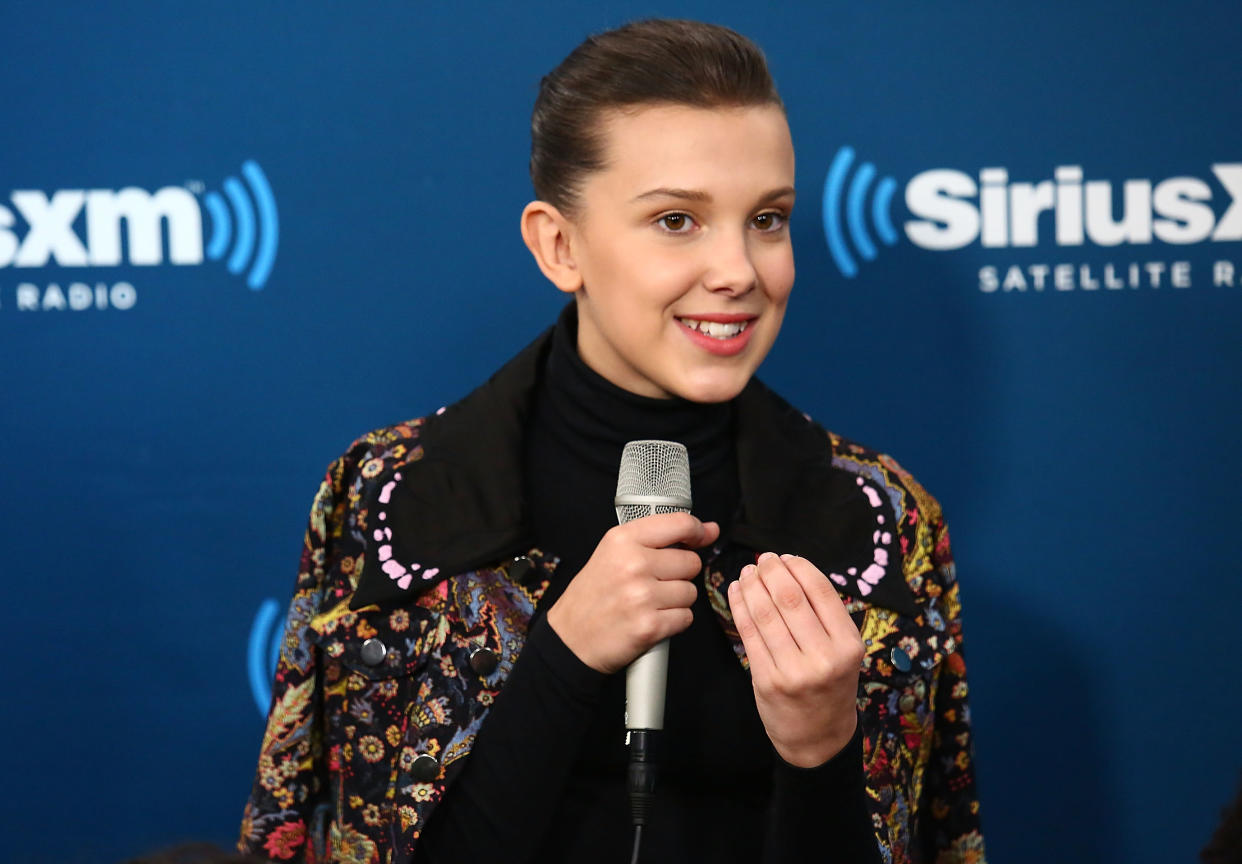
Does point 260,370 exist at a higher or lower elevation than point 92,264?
lower

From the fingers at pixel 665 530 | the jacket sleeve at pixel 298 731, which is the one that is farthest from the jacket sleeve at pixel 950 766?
the jacket sleeve at pixel 298 731

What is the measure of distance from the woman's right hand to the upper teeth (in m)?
0.23

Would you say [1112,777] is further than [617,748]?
Yes

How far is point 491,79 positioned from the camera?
1935 millimetres

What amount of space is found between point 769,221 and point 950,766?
647 mm

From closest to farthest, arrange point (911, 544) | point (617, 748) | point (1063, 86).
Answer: point (617, 748) → point (911, 544) → point (1063, 86)

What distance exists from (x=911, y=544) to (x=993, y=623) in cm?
58

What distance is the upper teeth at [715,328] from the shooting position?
1354 mm

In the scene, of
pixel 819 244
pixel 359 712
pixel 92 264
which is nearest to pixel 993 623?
pixel 819 244

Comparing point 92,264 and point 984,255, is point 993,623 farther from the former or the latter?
point 92,264

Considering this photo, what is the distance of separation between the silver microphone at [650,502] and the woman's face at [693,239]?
0.14 metres

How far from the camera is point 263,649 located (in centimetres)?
201

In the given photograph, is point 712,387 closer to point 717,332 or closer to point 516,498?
point 717,332

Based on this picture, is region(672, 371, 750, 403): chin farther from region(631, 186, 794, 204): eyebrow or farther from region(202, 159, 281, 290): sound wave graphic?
region(202, 159, 281, 290): sound wave graphic
